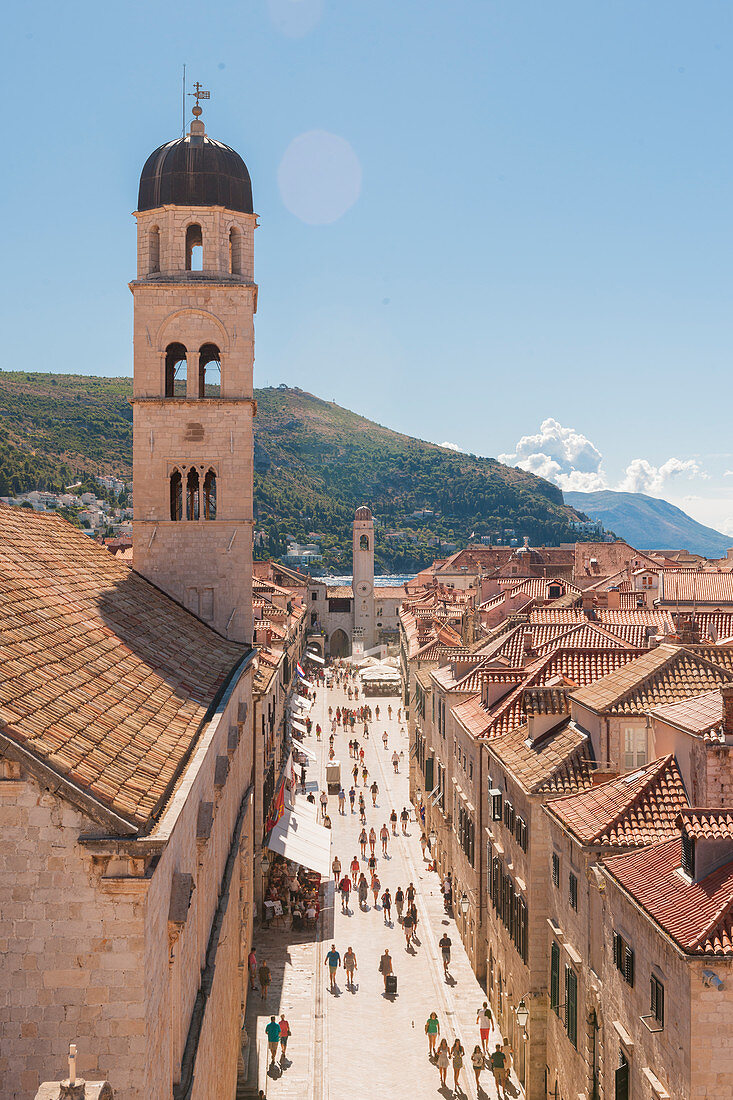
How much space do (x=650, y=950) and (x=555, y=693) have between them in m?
11.3

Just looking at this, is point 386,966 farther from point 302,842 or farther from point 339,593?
point 339,593

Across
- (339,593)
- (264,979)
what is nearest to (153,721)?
(264,979)

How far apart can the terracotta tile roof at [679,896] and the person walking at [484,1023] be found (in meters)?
10.3

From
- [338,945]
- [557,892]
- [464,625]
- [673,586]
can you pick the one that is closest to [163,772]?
[557,892]

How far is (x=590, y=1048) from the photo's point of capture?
1789 cm

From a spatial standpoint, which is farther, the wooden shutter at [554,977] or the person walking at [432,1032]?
the person walking at [432,1032]

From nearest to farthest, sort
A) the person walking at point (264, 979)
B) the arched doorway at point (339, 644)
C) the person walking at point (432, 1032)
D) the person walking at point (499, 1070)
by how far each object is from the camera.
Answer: the person walking at point (499, 1070)
the person walking at point (432, 1032)
the person walking at point (264, 979)
the arched doorway at point (339, 644)

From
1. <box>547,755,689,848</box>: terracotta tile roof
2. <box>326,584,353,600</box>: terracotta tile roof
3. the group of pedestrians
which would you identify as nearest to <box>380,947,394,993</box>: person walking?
the group of pedestrians

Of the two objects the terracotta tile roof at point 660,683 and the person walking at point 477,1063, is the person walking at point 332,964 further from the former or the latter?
the terracotta tile roof at point 660,683

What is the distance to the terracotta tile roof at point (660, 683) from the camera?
21.9 meters

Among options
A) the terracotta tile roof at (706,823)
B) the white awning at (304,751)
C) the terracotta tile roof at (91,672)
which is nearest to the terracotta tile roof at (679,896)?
the terracotta tile roof at (706,823)

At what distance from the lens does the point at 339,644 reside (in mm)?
131375

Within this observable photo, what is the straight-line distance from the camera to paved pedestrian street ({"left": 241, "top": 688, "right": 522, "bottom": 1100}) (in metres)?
23.6

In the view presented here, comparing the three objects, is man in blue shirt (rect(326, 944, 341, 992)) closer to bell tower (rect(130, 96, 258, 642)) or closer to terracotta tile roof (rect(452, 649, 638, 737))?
terracotta tile roof (rect(452, 649, 638, 737))
